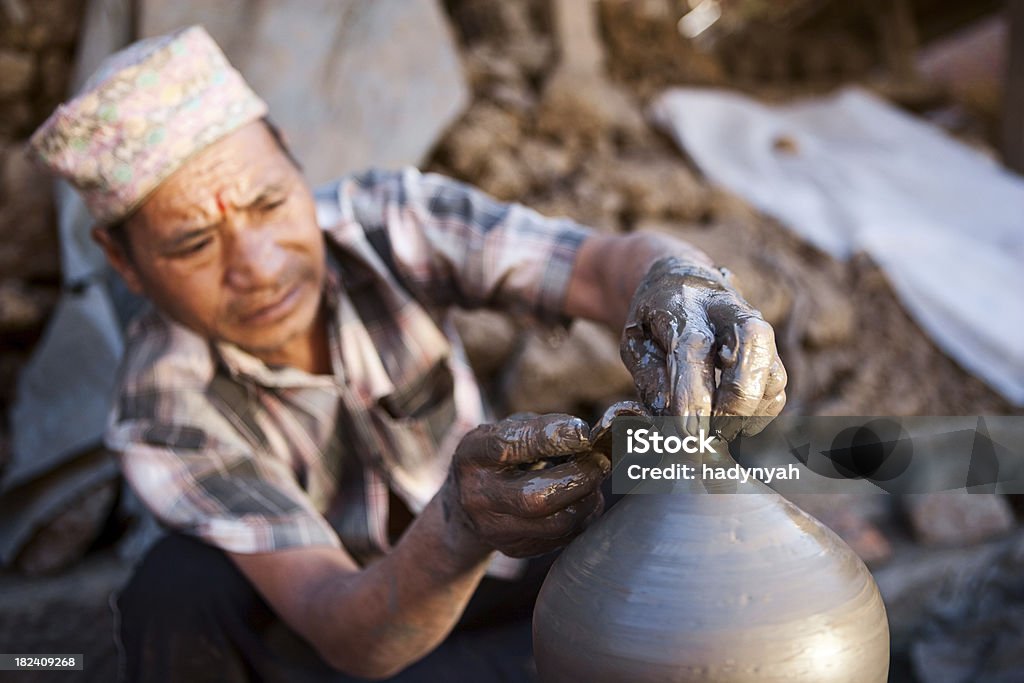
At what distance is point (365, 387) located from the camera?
187cm

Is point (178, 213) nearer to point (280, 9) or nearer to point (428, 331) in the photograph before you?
point (428, 331)

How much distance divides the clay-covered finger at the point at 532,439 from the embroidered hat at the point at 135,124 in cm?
85

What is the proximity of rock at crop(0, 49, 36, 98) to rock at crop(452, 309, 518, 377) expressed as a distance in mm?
1586

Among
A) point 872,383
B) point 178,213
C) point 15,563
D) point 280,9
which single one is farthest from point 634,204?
point 15,563

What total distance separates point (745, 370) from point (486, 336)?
6.32 ft

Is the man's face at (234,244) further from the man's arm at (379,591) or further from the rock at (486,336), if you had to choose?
the rock at (486,336)

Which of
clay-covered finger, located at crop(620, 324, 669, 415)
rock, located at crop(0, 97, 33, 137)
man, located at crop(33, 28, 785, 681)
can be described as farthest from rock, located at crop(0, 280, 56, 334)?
clay-covered finger, located at crop(620, 324, 669, 415)

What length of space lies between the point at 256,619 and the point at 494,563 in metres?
0.47

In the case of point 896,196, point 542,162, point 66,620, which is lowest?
point 896,196

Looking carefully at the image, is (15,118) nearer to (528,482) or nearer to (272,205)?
(272,205)

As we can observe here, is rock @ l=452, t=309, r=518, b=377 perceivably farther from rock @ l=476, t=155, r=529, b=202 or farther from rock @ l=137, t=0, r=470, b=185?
rock @ l=137, t=0, r=470, b=185

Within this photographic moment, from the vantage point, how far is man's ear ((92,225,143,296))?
1707 mm

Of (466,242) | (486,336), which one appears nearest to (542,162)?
(486,336)

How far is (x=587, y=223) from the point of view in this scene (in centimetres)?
306
